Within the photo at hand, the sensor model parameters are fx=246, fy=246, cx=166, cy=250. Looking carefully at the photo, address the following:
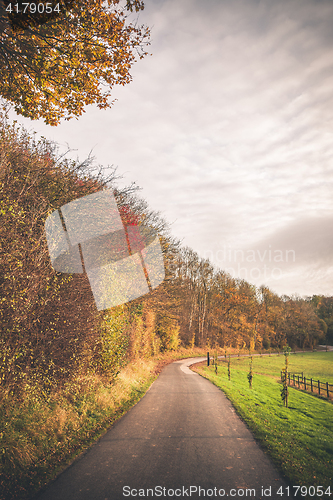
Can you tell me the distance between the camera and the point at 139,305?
49.8 feet

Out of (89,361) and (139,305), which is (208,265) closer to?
(139,305)

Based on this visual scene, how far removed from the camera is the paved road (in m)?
3.93

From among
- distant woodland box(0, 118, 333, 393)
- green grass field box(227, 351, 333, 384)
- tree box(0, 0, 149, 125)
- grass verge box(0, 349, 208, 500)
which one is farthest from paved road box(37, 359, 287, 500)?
green grass field box(227, 351, 333, 384)

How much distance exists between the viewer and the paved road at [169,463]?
12.9ft

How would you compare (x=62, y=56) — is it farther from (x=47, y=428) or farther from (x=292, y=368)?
(x=292, y=368)

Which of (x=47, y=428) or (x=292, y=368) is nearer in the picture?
(x=47, y=428)

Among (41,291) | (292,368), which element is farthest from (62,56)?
(292,368)

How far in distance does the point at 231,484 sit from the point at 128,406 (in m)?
5.64

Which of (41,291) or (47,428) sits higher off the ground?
(41,291)

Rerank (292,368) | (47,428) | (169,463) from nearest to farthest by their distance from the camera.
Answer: (169,463), (47,428), (292,368)

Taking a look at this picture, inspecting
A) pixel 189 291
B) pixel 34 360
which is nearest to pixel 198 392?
pixel 34 360

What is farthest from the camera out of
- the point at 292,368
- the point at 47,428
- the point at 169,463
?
the point at 292,368

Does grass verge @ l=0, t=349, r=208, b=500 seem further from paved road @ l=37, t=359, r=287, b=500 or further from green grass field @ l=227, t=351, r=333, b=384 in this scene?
green grass field @ l=227, t=351, r=333, b=384

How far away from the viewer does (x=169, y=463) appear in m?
4.84
